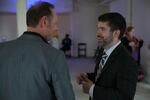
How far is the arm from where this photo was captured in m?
1.52

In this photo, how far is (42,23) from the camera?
5.22 ft

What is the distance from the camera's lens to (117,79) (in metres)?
1.89

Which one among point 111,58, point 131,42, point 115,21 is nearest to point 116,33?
point 115,21

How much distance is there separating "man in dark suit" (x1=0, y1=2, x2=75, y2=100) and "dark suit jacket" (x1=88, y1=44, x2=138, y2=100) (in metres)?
0.40

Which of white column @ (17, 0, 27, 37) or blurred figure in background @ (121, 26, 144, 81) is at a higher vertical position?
white column @ (17, 0, 27, 37)

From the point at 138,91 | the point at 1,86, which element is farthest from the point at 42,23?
the point at 138,91

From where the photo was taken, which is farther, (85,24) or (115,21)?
(85,24)

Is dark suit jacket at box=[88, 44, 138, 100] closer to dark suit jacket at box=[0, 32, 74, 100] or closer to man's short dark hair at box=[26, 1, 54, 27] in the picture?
dark suit jacket at box=[0, 32, 74, 100]

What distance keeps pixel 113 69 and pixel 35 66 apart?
2.05ft

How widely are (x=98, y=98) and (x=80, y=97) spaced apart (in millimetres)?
4226

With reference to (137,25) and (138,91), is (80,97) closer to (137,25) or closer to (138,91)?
(138,91)

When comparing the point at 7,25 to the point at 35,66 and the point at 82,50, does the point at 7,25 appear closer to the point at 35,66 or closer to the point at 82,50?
the point at 82,50

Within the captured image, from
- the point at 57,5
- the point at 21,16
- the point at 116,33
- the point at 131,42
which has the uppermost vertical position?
the point at 57,5

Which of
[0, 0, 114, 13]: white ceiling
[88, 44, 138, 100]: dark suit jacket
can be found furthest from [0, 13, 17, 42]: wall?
[88, 44, 138, 100]: dark suit jacket
